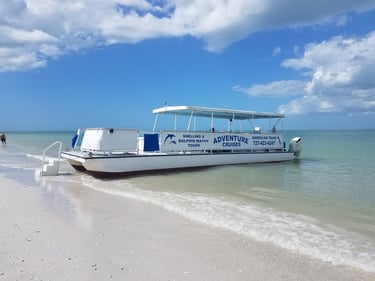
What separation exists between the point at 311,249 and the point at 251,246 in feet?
3.32

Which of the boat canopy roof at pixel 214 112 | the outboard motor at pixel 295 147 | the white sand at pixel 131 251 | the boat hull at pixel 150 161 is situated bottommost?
the white sand at pixel 131 251

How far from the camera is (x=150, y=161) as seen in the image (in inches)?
557

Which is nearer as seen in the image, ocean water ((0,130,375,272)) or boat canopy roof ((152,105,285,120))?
ocean water ((0,130,375,272))

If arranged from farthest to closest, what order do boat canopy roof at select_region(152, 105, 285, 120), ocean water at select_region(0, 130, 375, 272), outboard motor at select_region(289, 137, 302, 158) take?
1. outboard motor at select_region(289, 137, 302, 158)
2. boat canopy roof at select_region(152, 105, 285, 120)
3. ocean water at select_region(0, 130, 375, 272)

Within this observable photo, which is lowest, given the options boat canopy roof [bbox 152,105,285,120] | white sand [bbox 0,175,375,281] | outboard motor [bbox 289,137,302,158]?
white sand [bbox 0,175,375,281]

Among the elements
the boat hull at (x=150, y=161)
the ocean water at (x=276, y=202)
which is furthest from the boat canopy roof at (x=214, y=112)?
the ocean water at (x=276, y=202)

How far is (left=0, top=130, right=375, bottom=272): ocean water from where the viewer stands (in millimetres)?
5895

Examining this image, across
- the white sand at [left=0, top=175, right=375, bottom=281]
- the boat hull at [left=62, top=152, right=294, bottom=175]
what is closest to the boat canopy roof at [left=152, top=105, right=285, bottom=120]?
the boat hull at [left=62, top=152, right=294, bottom=175]

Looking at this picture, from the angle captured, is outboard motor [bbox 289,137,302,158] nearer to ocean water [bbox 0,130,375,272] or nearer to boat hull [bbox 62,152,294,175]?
boat hull [bbox 62,152,294,175]

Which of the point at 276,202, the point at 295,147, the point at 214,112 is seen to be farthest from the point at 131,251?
the point at 295,147

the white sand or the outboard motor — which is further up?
the outboard motor

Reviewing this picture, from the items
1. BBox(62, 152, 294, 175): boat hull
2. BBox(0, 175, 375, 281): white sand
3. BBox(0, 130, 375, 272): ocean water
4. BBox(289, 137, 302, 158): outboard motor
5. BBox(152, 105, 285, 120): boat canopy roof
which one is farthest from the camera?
BBox(289, 137, 302, 158): outboard motor

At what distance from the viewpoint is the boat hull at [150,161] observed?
12695mm

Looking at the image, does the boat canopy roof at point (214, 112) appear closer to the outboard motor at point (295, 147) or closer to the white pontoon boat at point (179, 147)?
the white pontoon boat at point (179, 147)
